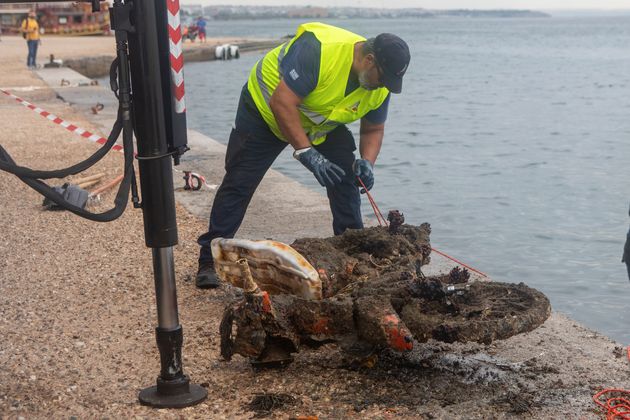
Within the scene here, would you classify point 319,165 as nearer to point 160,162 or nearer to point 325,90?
point 325,90

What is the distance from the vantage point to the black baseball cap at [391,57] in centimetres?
511

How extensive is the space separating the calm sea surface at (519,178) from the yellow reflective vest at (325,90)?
3.35m

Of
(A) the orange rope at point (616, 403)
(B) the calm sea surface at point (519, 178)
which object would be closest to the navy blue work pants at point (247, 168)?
(A) the orange rope at point (616, 403)

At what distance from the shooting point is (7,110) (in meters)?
17.3

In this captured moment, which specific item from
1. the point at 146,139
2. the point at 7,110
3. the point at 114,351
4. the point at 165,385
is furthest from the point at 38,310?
the point at 7,110

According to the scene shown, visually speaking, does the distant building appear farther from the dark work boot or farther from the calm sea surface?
the dark work boot

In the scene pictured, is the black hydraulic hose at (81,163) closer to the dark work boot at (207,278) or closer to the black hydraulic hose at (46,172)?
the black hydraulic hose at (46,172)

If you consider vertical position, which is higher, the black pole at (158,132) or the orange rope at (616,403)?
the black pole at (158,132)

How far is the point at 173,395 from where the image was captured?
4.19 metres

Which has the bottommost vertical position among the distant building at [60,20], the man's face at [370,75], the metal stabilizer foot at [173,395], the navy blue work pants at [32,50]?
the distant building at [60,20]

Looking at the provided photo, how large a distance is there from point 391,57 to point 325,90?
1.63 feet

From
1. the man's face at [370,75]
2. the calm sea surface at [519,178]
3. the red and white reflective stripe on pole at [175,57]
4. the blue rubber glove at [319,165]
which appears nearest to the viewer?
the red and white reflective stripe on pole at [175,57]

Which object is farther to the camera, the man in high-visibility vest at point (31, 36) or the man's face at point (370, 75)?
the man in high-visibility vest at point (31, 36)

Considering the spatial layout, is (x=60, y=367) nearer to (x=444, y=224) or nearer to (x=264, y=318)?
(x=264, y=318)
